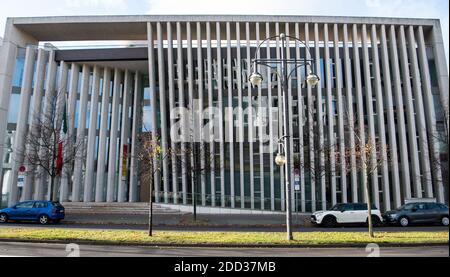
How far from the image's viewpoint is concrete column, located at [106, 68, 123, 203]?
33.7m

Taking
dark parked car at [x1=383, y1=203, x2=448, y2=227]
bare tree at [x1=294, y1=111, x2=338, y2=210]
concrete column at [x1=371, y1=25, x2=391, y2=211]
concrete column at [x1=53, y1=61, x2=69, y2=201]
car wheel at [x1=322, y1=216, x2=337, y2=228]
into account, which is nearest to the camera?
car wheel at [x1=322, y1=216, x2=337, y2=228]

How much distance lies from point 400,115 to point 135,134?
80.8 feet

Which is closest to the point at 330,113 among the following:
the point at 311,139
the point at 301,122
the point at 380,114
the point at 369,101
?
the point at 301,122

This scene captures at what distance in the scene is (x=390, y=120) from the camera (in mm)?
30438

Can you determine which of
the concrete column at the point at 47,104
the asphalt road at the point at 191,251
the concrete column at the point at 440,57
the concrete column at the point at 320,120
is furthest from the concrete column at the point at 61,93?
the concrete column at the point at 440,57

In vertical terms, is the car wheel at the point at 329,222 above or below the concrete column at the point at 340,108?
below

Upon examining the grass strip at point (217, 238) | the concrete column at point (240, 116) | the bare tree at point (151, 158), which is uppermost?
the concrete column at point (240, 116)

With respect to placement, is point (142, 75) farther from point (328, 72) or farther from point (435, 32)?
point (435, 32)

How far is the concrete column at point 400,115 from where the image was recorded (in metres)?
29.5

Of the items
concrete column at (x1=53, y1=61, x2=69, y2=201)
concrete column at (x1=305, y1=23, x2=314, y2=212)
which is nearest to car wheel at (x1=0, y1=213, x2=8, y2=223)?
concrete column at (x1=53, y1=61, x2=69, y2=201)

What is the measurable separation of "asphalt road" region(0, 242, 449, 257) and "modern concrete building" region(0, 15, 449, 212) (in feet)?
52.1

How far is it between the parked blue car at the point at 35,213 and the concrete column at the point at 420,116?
91.4ft

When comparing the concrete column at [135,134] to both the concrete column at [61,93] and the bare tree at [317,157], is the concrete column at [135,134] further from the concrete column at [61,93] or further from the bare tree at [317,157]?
the bare tree at [317,157]

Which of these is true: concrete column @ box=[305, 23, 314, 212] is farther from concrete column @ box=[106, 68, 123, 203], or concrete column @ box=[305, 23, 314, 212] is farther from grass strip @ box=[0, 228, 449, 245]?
concrete column @ box=[106, 68, 123, 203]
